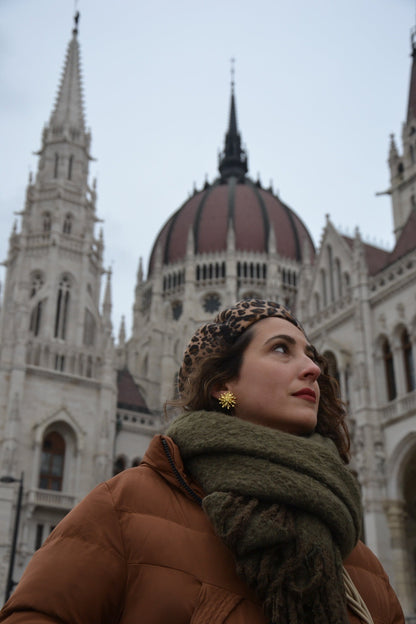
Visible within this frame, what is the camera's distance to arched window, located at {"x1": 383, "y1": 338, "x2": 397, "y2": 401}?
22.7m

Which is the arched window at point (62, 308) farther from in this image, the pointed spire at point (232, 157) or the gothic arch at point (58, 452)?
the pointed spire at point (232, 157)

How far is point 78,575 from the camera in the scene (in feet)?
6.25

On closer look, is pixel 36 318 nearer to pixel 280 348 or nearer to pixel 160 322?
pixel 160 322

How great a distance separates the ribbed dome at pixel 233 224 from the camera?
1861 inches

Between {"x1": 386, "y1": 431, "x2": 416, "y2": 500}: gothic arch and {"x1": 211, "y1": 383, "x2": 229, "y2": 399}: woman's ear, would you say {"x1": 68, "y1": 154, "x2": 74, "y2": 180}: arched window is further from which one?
{"x1": 211, "y1": 383, "x2": 229, "y2": 399}: woman's ear

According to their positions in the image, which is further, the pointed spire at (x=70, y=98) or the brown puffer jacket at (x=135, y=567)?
the pointed spire at (x=70, y=98)

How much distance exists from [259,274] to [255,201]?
7.69m

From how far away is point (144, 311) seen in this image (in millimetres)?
48281

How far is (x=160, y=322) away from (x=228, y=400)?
4077cm

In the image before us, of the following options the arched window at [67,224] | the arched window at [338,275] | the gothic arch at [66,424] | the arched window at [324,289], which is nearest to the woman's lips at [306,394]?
the arched window at [338,275]

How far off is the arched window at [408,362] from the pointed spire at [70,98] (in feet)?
87.2

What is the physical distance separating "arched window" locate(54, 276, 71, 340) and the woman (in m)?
32.9

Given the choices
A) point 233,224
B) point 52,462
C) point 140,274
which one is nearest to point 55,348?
point 52,462

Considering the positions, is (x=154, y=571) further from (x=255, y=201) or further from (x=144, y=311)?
(x=255, y=201)
